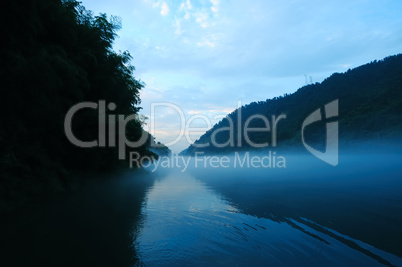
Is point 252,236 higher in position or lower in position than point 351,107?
lower

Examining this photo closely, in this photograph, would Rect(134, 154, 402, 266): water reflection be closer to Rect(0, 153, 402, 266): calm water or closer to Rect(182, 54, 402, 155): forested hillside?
Rect(0, 153, 402, 266): calm water

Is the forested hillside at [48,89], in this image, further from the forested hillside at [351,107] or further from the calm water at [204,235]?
the forested hillside at [351,107]

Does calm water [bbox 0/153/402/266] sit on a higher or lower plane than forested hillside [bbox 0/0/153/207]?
lower

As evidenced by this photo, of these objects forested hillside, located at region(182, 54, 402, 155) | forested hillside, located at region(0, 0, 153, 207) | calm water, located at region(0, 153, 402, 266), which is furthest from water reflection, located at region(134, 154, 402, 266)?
forested hillside, located at region(182, 54, 402, 155)

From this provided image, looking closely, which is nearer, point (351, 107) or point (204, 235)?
point (204, 235)

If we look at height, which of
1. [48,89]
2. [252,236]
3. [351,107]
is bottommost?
[252,236]

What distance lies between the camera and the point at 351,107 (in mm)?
77875

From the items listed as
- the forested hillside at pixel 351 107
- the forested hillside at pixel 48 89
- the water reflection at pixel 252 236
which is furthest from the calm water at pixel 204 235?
the forested hillside at pixel 351 107

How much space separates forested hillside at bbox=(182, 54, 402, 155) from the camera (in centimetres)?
5825

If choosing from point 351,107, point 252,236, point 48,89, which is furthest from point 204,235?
point 351,107

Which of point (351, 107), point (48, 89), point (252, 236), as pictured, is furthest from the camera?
point (351, 107)

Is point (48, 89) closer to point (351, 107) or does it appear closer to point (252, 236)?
point (252, 236)

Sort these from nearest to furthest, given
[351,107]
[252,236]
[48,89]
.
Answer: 1. [252,236]
2. [48,89]
3. [351,107]

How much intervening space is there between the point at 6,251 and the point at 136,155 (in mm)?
20099
